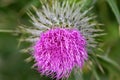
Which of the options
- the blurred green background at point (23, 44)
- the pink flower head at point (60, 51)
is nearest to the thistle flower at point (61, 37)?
the pink flower head at point (60, 51)

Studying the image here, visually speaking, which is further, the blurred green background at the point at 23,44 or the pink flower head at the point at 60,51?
the blurred green background at the point at 23,44

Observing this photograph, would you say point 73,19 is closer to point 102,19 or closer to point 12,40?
point 102,19

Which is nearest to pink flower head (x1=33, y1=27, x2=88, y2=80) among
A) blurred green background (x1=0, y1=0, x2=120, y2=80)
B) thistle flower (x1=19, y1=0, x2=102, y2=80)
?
thistle flower (x1=19, y1=0, x2=102, y2=80)

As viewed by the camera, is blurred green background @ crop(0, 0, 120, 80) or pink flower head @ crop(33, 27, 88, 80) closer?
pink flower head @ crop(33, 27, 88, 80)

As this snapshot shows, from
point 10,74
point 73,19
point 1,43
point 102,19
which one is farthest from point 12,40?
point 73,19

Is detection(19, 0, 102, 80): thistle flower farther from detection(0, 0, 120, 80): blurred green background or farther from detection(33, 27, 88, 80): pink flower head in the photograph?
detection(0, 0, 120, 80): blurred green background

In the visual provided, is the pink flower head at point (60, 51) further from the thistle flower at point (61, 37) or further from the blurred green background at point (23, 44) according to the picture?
the blurred green background at point (23, 44)
